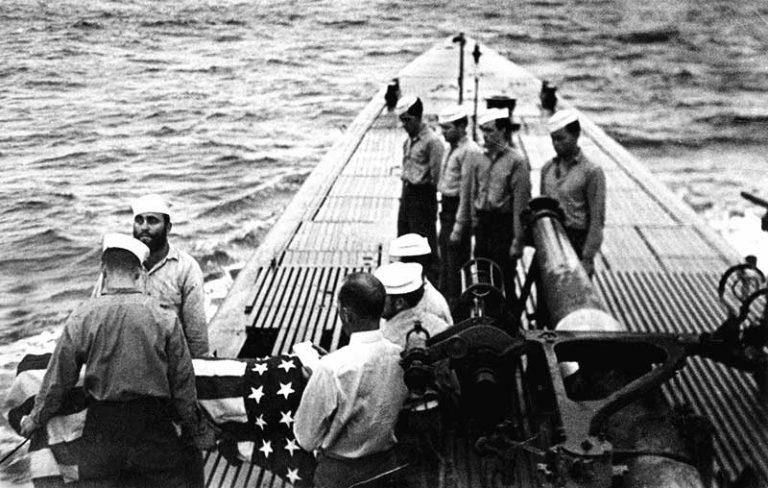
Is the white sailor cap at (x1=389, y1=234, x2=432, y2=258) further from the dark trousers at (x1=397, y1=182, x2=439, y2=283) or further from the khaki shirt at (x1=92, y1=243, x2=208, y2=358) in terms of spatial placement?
the dark trousers at (x1=397, y1=182, x2=439, y2=283)

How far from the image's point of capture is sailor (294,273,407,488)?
150 inches

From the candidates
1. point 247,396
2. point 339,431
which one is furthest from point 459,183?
point 339,431

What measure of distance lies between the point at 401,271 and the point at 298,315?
2947 millimetres

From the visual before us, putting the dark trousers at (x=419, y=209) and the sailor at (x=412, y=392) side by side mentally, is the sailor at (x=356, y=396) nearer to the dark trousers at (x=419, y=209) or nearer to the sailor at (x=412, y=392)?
the sailor at (x=412, y=392)

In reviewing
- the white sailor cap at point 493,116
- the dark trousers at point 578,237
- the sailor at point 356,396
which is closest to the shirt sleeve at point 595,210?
the dark trousers at point 578,237

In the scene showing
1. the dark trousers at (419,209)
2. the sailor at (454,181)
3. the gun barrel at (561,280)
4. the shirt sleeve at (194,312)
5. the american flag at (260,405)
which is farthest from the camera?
the dark trousers at (419,209)

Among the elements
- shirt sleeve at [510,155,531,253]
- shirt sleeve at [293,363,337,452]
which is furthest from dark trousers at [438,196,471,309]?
shirt sleeve at [293,363,337,452]

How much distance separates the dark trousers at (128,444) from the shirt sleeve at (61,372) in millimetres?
152

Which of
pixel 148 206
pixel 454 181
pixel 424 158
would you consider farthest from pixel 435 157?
pixel 148 206

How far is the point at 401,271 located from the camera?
186 inches

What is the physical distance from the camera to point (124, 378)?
408 centimetres

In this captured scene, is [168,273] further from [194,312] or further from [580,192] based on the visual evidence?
[580,192]

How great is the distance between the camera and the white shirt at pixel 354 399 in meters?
3.82

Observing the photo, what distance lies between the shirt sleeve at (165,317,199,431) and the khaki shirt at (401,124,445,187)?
3978mm
